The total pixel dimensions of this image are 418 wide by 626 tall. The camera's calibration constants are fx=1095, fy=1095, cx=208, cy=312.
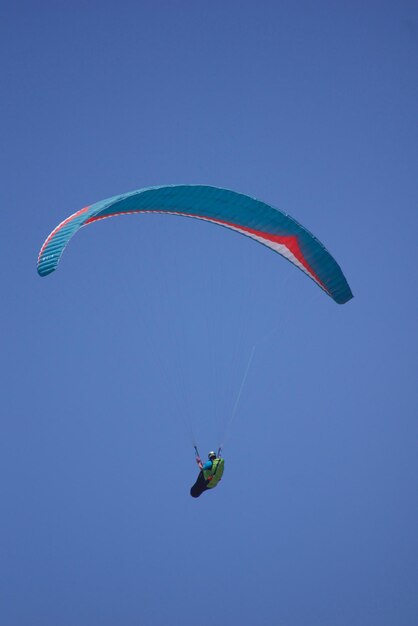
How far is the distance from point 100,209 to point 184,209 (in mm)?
2462

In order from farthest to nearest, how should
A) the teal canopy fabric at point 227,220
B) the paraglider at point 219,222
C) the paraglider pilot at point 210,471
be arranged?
the paraglider pilot at point 210,471
the paraglider at point 219,222
the teal canopy fabric at point 227,220

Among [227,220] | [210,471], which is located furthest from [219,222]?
[210,471]

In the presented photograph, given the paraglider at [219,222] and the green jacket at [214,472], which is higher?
the paraglider at [219,222]

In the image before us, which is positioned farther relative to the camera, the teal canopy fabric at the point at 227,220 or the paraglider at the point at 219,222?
the paraglider at the point at 219,222

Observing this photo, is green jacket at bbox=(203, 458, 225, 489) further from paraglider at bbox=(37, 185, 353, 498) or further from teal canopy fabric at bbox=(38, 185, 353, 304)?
teal canopy fabric at bbox=(38, 185, 353, 304)

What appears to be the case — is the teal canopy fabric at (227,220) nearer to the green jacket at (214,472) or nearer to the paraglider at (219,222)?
the paraglider at (219,222)

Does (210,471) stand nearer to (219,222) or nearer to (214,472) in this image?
(214,472)

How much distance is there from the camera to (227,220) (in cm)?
2133

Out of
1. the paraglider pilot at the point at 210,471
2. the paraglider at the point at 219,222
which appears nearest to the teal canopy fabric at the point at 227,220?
the paraglider at the point at 219,222

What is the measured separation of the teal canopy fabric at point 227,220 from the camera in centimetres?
1898

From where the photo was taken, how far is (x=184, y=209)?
20.9m

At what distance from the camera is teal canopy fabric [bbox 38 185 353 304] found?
62.3 feet

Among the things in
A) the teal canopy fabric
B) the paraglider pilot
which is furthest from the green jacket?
the teal canopy fabric

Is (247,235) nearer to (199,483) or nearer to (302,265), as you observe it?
(302,265)
